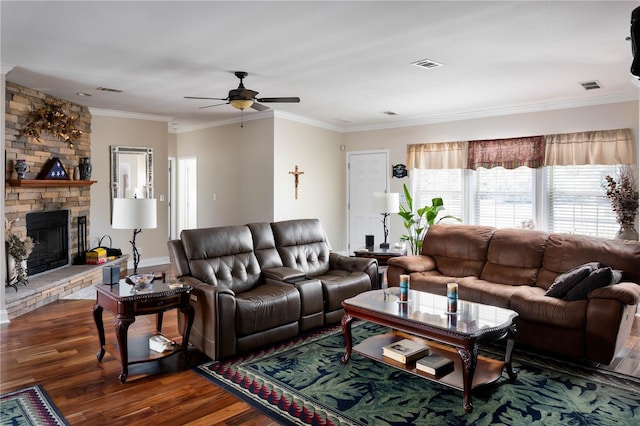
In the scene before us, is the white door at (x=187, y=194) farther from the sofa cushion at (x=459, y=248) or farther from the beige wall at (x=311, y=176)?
the sofa cushion at (x=459, y=248)

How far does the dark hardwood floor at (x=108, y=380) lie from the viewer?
8.74 ft

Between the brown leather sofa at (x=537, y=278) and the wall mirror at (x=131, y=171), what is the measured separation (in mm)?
4494

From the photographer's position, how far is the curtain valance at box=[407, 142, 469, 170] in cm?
688

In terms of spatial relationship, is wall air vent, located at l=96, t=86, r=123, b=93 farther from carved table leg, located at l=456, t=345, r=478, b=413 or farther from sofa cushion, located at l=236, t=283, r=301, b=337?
carved table leg, located at l=456, t=345, r=478, b=413

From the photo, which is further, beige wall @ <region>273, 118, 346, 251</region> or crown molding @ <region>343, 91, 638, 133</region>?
beige wall @ <region>273, 118, 346, 251</region>

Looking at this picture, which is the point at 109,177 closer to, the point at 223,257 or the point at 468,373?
the point at 223,257

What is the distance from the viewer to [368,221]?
8.07 m

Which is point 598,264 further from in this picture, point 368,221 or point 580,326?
point 368,221

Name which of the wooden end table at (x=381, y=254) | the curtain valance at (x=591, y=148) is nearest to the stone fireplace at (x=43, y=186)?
the wooden end table at (x=381, y=254)

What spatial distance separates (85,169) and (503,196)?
610cm

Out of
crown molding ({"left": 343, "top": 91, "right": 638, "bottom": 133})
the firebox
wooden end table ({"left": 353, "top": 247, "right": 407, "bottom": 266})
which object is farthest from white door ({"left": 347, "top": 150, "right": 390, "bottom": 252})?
the firebox

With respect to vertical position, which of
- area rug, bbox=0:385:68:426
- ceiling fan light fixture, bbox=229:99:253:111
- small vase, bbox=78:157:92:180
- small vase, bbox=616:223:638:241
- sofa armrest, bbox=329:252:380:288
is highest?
ceiling fan light fixture, bbox=229:99:253:111

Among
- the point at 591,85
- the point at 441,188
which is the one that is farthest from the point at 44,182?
the point at 591,85

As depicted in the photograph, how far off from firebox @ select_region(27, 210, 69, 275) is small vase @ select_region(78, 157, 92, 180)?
55 cm
